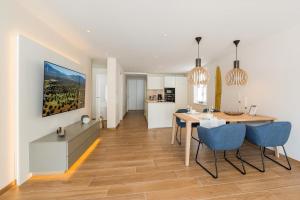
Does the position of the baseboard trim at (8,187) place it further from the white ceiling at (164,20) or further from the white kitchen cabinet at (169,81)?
the white kitchen cabinet at (169,81)

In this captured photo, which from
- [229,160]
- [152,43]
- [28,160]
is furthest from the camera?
[152,43]

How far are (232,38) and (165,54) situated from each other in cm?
181

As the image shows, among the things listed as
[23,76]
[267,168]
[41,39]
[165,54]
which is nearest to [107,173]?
[23,76]

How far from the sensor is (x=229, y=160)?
2701 millimetres

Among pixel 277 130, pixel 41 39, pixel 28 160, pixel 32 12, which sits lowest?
pixel 28 160

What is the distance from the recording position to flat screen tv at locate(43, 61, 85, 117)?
7.64 ft

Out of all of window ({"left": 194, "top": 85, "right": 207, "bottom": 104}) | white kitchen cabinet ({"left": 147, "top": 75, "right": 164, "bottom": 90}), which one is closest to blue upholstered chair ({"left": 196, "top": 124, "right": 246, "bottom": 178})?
window ({"left": 194, "top": 85, "right": 207, "bottom": 104})

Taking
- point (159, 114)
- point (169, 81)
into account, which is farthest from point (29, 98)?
point (169, 81)

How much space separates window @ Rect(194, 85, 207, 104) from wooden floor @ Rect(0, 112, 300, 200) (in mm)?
3350

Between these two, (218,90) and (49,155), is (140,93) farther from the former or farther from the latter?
(49,155)

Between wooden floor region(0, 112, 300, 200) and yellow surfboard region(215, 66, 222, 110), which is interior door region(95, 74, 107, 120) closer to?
wooden floor region(0, 112, 300, 200)

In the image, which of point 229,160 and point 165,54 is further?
point 165,54

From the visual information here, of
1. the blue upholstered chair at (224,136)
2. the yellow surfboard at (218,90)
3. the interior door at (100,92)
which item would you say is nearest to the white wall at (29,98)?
the blue upholstered chair at (224,136)

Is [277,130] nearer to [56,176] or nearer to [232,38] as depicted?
[232,38]
